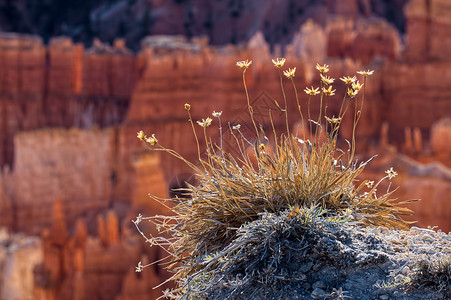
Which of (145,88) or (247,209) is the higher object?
(247,209)

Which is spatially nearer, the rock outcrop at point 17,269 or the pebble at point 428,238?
the pebble at point 428,238

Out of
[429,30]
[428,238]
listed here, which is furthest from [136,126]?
[428,238]

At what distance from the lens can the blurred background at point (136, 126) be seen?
1390 cm

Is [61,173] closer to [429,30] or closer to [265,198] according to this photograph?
[429,30]

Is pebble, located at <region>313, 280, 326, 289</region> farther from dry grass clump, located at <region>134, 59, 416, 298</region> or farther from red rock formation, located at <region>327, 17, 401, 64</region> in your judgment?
red rock formation, located at <region>327, 17, 401, 64</region>

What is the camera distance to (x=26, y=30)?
43.6m

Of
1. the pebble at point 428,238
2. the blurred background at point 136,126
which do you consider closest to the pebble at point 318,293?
the pebble at point 428,238

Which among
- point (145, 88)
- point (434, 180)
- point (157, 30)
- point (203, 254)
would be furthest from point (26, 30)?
point (203, 254)

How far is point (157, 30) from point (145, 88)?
19.6 meters

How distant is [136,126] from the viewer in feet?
80.2

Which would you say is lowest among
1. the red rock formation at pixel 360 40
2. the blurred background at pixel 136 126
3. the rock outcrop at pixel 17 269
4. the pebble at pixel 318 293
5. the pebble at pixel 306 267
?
the rock outcrop at pixel 17 269

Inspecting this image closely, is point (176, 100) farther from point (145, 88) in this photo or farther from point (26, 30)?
point (26, 30)

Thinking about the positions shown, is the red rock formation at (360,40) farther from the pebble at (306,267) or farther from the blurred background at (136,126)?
the pebble at (306,267)

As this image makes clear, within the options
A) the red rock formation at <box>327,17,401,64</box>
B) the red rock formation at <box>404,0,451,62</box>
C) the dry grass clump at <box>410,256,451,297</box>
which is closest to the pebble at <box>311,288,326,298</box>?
the dry grass clump at <box>410,256,451,297</box>
